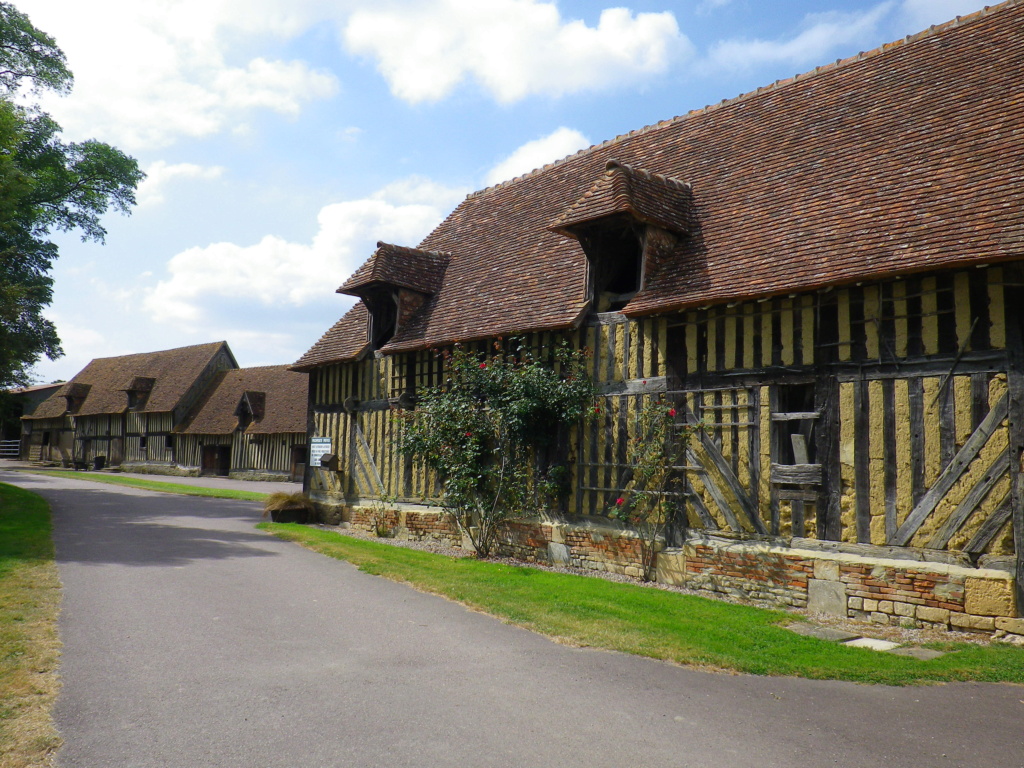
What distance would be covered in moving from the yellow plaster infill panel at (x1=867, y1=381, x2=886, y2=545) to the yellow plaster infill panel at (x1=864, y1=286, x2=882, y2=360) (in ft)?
1.13

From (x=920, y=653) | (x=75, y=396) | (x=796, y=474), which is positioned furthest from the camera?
(x=75, y=396)

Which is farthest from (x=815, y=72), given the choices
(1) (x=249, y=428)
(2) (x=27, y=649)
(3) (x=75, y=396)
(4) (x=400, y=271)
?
(3) (x=75, y=396)

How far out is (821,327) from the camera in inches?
311

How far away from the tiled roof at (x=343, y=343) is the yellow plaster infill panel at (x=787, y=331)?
26.9ft

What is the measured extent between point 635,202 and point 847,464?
4.25 meters

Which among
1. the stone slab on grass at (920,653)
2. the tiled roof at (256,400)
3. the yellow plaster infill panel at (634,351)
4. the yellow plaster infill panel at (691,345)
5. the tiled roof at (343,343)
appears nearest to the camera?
the stone slab on grass at (920,653)

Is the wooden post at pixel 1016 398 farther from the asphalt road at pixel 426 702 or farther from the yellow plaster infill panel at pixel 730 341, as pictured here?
the yellow plaster infill panel at pixel 730 341

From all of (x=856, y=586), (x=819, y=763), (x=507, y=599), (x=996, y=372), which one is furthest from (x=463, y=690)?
(x=996, y=372)

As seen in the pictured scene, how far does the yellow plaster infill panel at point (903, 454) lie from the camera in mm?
7145

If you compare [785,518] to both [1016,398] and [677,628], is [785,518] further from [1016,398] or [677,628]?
[1016,398]

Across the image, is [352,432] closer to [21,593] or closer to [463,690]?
[21,593]

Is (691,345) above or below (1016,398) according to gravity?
above

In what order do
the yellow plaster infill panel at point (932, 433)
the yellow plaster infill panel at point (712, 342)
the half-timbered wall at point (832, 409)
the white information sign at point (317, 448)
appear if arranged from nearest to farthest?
1. the half-timbered wall at point (832, 409)
2. the yellow plaster infill panel at point (932, 433)
3. the yellow plaster infill panel at point (712, 342)
4. the white information sign at point (317, 448)

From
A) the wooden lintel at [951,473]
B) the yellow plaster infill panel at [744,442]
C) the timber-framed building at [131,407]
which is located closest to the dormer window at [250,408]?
the timber-framed building at [131,407]
